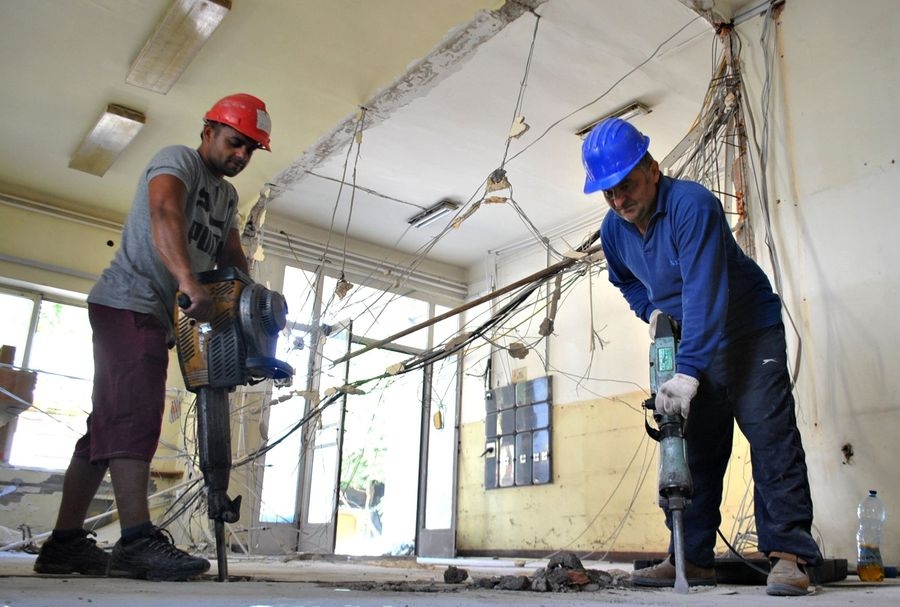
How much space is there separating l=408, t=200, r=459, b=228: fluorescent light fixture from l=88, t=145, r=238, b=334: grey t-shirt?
4.38 meters

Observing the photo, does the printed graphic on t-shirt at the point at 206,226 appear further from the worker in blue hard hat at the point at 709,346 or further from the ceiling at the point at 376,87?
the ceiling at the point at 376,87

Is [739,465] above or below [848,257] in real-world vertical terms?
below

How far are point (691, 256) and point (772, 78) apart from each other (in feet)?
5.64

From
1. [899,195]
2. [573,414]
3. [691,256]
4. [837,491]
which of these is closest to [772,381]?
[691,256]

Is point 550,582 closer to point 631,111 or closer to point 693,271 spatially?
point 693,271

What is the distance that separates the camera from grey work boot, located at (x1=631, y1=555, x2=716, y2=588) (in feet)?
6.06

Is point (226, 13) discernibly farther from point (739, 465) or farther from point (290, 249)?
point (739, 465)

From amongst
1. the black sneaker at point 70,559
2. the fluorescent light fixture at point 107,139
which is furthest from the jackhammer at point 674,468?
the fluorescent light fixture at point 107,139

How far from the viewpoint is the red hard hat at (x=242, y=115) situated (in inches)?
77.0

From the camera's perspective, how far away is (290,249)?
256 inches

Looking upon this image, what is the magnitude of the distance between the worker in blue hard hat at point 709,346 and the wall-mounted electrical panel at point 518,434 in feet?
14.6

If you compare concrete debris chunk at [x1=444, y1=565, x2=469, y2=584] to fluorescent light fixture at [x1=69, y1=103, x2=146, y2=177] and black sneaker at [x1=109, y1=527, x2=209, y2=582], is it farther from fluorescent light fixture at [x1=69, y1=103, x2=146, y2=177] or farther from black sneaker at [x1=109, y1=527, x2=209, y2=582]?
fluorescent light fixture at [x1=69, y1=103, x2=146, y2=177]

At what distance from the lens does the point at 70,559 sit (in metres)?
1.80

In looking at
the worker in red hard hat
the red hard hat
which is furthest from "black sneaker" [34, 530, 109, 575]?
the red hard hat
